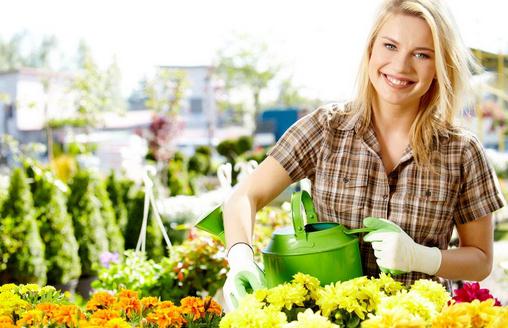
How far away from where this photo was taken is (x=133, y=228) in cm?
570

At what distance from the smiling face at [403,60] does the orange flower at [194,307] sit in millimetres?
658

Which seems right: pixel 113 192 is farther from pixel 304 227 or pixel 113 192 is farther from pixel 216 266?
pixel 304 227

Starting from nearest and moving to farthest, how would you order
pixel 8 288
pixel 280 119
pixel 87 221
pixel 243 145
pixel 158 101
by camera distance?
pixel 8 288 → pixel 87 221 → pixel 158 101 → pixel 243 145 → pixel 280 119

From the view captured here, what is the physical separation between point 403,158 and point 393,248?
316 millimetres

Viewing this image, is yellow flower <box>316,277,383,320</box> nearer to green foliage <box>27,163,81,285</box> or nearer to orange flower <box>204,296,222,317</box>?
orange flower <box>204,296,222,317</box>

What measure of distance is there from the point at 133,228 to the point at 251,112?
28580 mm

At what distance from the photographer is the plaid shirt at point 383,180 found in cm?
165

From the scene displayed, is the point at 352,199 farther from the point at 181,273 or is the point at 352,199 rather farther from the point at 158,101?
the point at 158,101

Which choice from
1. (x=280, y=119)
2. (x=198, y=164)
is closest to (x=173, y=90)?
(x=198, y=164)

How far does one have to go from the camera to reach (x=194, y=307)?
1397 millimetres

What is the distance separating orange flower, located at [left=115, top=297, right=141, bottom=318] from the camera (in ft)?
4.65

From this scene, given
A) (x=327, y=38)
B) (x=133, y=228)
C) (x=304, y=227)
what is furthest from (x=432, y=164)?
(x=327, y=38)

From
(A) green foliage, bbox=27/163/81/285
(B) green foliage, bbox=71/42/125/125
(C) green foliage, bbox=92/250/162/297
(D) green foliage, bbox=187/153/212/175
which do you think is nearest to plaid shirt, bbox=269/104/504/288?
(C) green foliage, bbox=92/250/162/297

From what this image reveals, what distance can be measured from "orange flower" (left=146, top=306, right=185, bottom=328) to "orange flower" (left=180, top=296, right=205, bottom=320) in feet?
0.10
